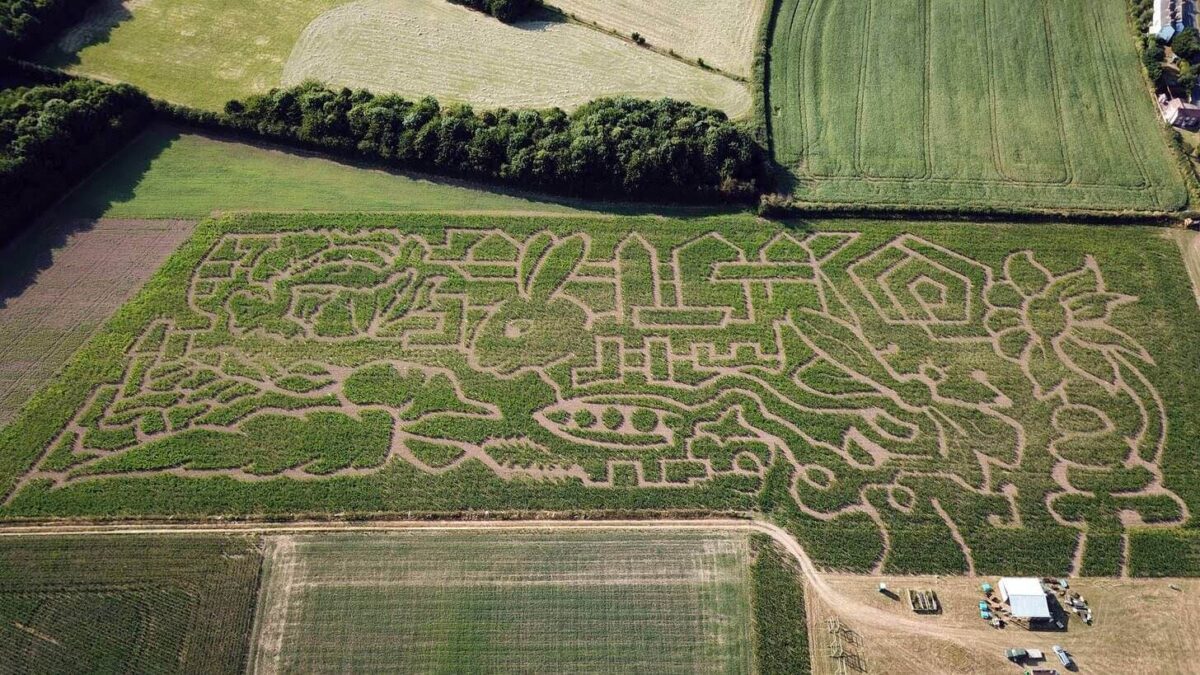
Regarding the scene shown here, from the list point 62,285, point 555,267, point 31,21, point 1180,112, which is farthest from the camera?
point 31,21

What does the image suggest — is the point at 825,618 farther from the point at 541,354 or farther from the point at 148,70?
the point at 148,70

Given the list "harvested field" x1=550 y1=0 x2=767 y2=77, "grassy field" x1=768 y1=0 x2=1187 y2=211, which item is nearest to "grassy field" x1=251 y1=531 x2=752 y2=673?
"grassy field" x1=768 y1=0 x2=1187 y2=211

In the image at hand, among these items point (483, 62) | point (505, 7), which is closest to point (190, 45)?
point (483, 62)

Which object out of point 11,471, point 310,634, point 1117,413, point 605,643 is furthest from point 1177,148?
point 11,471

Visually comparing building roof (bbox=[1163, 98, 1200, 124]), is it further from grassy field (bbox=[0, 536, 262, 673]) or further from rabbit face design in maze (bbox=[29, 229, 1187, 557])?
grassy field (bbox=[0, 536, 262, 673])

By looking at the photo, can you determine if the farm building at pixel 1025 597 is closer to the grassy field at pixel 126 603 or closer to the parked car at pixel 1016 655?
the parked car at pixel 1016 655

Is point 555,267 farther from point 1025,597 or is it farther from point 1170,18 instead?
point 1170,18
